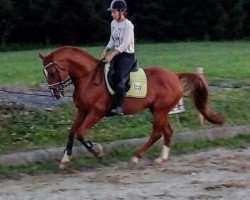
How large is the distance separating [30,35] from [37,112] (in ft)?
107

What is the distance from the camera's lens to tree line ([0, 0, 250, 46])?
45.5 metres

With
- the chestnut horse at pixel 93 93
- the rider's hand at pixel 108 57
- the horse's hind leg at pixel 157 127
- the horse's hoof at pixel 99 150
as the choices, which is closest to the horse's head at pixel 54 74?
the chestnut horse at pixel 93 93

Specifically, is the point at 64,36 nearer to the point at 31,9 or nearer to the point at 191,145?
the point at 31,9

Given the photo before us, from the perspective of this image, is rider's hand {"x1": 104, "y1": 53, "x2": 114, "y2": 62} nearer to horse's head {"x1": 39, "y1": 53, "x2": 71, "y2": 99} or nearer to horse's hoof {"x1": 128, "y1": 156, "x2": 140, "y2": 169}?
horse's head {"x1": 39, "y1": 53, "x2": 71, "y2": 99}

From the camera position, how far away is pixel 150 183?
11219mm

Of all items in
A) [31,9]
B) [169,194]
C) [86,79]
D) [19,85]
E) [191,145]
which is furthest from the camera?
[31,9]

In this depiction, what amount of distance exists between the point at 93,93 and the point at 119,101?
0.43 m

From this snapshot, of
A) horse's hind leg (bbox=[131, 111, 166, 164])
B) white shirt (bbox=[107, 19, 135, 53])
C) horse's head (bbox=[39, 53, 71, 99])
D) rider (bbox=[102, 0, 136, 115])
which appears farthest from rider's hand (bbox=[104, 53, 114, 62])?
horse's hind leg (bbox=[131, 111, 166, 164])

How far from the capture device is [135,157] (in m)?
13.0

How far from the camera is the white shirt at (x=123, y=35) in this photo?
1272 centimetres

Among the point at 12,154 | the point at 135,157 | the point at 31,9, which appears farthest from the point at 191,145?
the point at 31,9

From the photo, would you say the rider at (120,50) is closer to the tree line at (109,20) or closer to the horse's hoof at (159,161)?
the horse's hoof at (159,161)

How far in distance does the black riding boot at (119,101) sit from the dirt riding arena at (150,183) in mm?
848

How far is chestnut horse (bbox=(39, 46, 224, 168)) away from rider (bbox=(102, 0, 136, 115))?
176 millimetres
